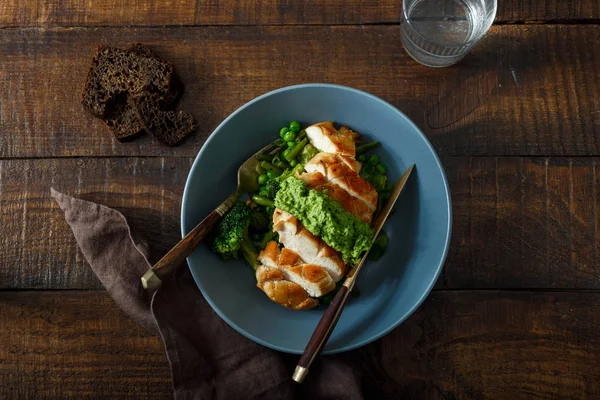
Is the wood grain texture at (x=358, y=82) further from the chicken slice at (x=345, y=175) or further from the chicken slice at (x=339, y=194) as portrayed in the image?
the chicken slice at (x=339, y=194)

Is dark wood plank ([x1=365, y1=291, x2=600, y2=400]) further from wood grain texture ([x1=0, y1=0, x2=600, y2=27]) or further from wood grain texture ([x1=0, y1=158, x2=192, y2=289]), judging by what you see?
wood grain texture ([x1=0, y1=0, x2=600, y2=27])

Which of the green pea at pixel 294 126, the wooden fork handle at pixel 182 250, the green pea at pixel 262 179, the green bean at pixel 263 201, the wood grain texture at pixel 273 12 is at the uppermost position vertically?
the wood grain texture at pixel 273 12

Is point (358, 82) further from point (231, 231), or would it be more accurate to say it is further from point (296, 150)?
point (231, 231)

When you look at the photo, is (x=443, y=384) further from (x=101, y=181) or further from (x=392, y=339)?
(x=101, y=181)

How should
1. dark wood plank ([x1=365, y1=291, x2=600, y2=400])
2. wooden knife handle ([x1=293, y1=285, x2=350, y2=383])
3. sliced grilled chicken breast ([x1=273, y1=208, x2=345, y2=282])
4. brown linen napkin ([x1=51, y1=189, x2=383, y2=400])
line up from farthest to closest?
dark wood plank ([x1=365, y1=291, x2=600, y2=400])
brown linen napkin ([x1=51, y1=189, x2=383, y2=400])
sliced grilled chicken breast ([x1=273, y1=208, x2=345, y2=282])
wooden knife handle ([x1=293, y1=285, x2=350, y2=383])

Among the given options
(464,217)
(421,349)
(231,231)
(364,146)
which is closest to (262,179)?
(231,231)

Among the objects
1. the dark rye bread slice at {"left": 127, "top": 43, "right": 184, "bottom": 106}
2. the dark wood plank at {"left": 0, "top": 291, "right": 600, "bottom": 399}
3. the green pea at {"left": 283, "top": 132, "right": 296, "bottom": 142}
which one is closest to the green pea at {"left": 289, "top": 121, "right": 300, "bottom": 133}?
the green pea at {"left": 283, "top": 132, "right": 296, "bottom": 142}

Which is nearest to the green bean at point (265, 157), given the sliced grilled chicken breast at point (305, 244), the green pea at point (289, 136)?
the green pea at point (289, 136)

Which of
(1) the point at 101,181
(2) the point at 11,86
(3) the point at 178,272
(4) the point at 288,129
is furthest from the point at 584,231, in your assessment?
(2) the point at 11,86
